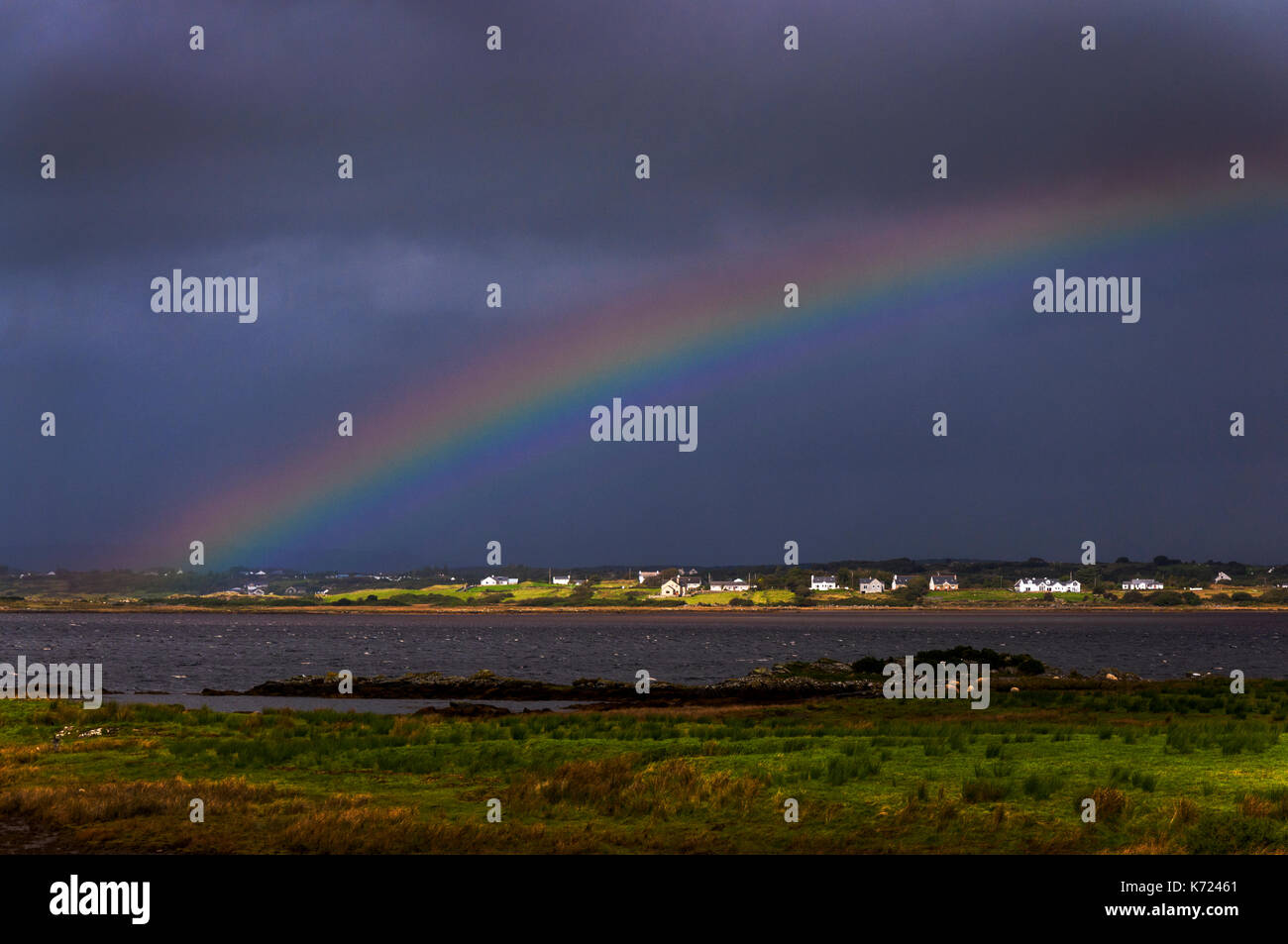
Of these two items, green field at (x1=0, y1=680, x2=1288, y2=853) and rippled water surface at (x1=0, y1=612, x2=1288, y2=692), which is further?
rippled water surface at (x1=0, y1=612, x2=1288, y2=692)

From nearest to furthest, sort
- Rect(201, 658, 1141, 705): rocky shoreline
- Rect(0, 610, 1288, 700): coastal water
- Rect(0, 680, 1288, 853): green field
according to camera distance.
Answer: Rect(0, 680, 1288, 853): green field
Rect(201, 658, 1141, 705): rocky shoreline
Rect(0, 610, 1288, 700): coastal water

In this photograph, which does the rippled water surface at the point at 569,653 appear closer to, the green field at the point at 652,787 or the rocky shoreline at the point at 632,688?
the rocky shoreline at the point at 632,688

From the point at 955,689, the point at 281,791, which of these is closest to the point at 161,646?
the point at 955,689

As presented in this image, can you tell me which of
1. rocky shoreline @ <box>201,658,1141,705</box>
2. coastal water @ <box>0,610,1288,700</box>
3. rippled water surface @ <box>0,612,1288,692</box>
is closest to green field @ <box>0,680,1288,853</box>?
rocky shoreline @ <box>201,658,1141,705</box>

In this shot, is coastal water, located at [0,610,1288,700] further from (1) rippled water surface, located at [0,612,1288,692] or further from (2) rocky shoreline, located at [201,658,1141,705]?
(2) rocky shoreline, located at [201,658,1141,705]

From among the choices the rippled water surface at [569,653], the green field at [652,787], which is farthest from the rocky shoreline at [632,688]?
the green field at [652,787]

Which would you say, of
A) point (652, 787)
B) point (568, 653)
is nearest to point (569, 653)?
point (568, 653)
